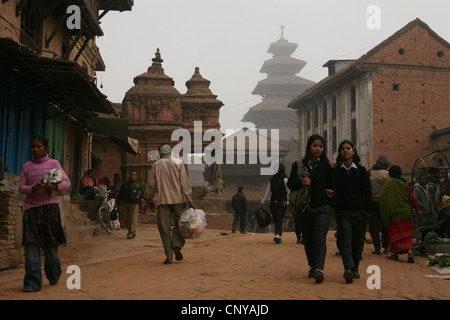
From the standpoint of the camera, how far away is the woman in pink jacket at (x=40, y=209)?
19.6ft

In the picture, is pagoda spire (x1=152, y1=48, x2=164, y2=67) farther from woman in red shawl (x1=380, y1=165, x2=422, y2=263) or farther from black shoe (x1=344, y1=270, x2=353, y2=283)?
black shoe (x1=344, y1=270, x2=353, y2=283)

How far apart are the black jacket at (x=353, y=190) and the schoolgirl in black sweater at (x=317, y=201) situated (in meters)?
0.20

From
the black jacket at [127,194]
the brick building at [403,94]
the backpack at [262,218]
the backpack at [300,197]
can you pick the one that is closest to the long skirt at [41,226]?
the backpack at [300,197]

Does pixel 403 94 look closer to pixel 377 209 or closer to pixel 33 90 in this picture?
pixel 377 209

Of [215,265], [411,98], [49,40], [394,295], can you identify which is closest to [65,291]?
[215,265]

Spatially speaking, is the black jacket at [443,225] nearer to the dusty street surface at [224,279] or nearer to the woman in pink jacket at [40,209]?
the dusty street surface at [224,279]

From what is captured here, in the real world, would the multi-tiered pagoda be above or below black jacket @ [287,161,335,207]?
above

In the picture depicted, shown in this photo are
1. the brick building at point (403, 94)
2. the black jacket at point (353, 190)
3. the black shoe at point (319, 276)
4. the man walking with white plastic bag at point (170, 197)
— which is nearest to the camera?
the black shoe at point (319, 276)

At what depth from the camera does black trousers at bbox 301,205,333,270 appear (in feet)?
21.5

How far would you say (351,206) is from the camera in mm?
6844

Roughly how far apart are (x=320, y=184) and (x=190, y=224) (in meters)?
2.47

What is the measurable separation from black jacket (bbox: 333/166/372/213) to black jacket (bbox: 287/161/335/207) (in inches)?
7.9

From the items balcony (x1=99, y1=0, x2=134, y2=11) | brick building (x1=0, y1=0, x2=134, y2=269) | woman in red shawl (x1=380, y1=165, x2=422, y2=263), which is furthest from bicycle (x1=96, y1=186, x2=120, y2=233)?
woman in red shawl (x1=380, y1=165, x2=422, y2=263)

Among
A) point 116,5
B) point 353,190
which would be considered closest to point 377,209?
point 353,190
